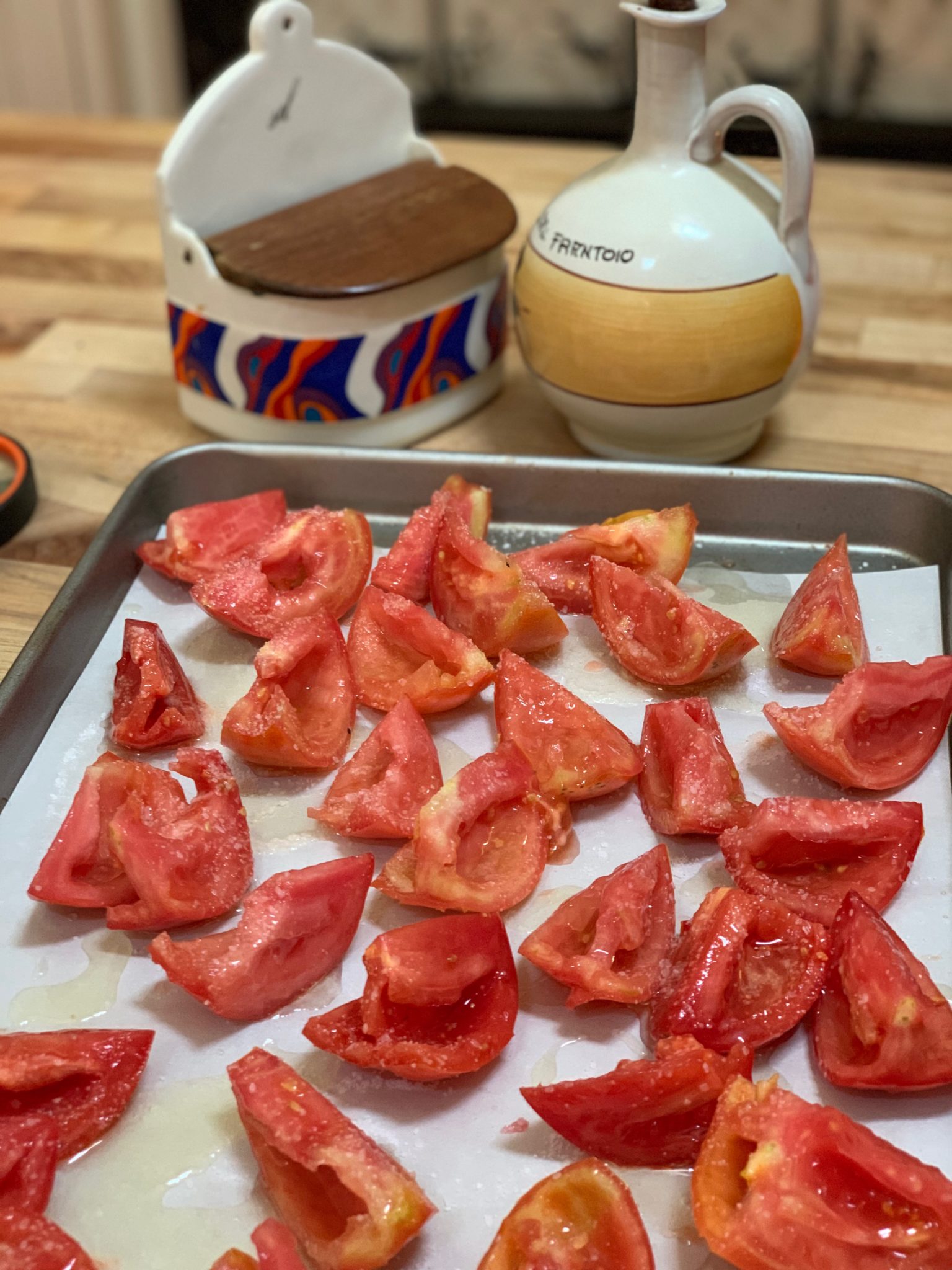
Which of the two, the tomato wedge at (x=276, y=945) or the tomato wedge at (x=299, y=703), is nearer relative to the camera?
the tomato wedge at (x=276, y=945)

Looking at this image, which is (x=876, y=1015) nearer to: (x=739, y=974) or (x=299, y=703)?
(x=739, y=974)

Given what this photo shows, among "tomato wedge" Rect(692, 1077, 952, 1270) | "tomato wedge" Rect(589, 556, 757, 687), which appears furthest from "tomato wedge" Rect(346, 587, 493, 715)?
"tomato wedge" Rect(692, 1077, 952, 1270)

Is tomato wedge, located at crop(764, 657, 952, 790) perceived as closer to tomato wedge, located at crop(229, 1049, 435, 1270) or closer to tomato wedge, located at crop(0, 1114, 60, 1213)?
tomato wedge, located at crop(229, 1049, 435, 1270)

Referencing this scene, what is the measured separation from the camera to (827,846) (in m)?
0.97

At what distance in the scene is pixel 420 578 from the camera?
125cm

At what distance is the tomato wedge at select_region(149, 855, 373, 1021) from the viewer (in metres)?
0.88

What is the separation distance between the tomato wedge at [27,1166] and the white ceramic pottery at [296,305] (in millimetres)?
821

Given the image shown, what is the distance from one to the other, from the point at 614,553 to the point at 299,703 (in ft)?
1.08

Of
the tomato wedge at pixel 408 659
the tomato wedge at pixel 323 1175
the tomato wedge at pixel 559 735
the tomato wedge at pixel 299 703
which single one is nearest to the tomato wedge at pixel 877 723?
the tomato wedge at pixel 559 735

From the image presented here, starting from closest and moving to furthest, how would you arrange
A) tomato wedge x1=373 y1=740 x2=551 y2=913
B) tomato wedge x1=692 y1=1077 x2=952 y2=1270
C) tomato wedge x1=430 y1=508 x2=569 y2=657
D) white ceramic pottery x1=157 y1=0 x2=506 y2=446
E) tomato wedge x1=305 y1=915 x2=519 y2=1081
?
1. tomato wedge x1=692 y1=1077 x2=952 y2=1270
2. tomato wedge x1=305 y1=915 x2=519 y2=1081
3. tomato wedge x1=373 y1=740 x2=551 y2=913
4. tomato wedge x1=430 y1=508 x2=569 y2=657
5. white ceramic pottery x1=157 y1=0 x2=506 y2=446

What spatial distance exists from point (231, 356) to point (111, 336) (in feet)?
1.30

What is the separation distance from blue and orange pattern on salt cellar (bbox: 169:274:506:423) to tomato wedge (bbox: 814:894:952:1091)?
779 millimetres

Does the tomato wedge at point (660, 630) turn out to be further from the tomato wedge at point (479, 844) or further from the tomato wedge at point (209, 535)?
the tomato wedge at point (209, 535)

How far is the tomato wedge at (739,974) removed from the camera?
86cm
